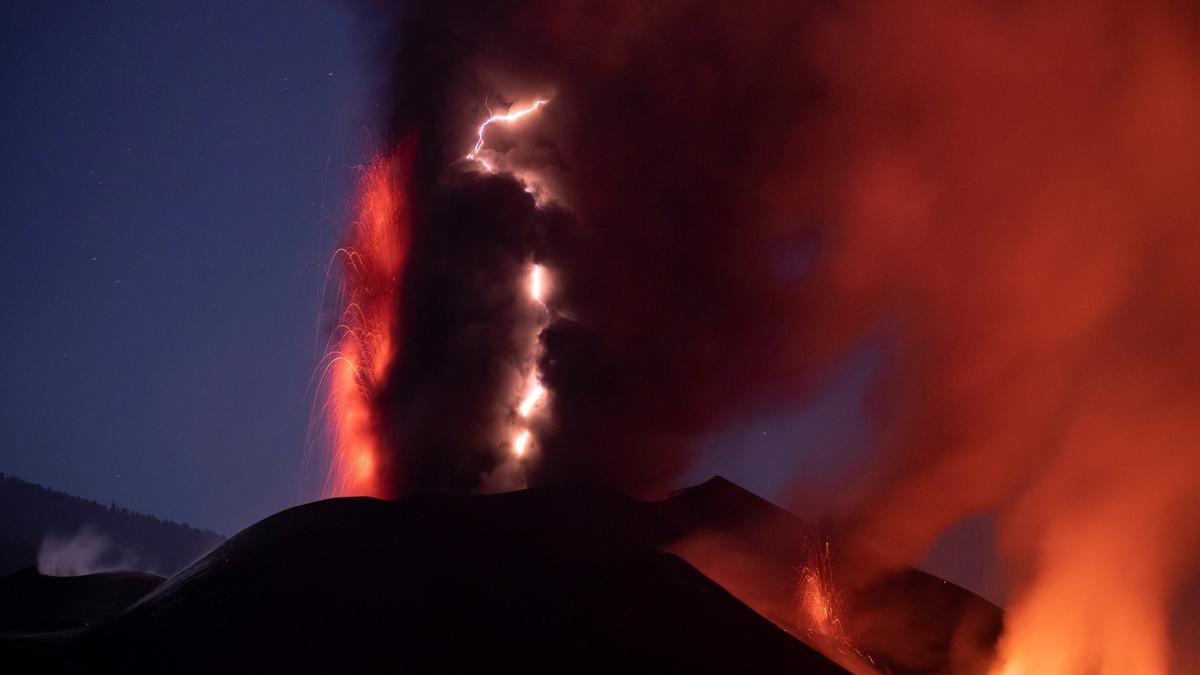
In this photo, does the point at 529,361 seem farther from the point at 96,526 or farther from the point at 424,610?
the point at 96,526

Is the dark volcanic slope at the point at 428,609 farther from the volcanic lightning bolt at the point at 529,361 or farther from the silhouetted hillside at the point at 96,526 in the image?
the silhouetted hillside at the point at 96,526

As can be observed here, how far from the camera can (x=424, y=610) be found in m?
23.1

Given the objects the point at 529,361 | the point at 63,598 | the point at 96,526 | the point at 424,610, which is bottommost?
the point at 424,610

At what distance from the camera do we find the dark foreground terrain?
21156 mm

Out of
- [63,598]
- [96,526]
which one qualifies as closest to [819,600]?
[63,598]

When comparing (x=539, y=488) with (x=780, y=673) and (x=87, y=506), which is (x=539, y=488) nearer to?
(x=780, y=673)

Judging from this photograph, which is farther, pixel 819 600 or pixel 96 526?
pixel 96 526

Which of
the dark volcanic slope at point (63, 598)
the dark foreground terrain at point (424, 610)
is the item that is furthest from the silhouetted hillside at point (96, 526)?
the dark foreground terrain at point (424, 610)

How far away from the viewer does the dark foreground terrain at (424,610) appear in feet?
69.4

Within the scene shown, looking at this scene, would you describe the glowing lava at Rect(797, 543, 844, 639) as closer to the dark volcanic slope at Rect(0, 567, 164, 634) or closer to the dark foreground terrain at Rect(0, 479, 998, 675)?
the dark foreground terrain at Rect(0, 479, 998, 675)

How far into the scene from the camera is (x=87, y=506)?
13912 centimetres

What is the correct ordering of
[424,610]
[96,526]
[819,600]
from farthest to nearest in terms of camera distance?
1. [96,526]
2. [819,600]
3. [424,610]

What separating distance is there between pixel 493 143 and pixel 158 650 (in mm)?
27551

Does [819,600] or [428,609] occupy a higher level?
[819,600]
